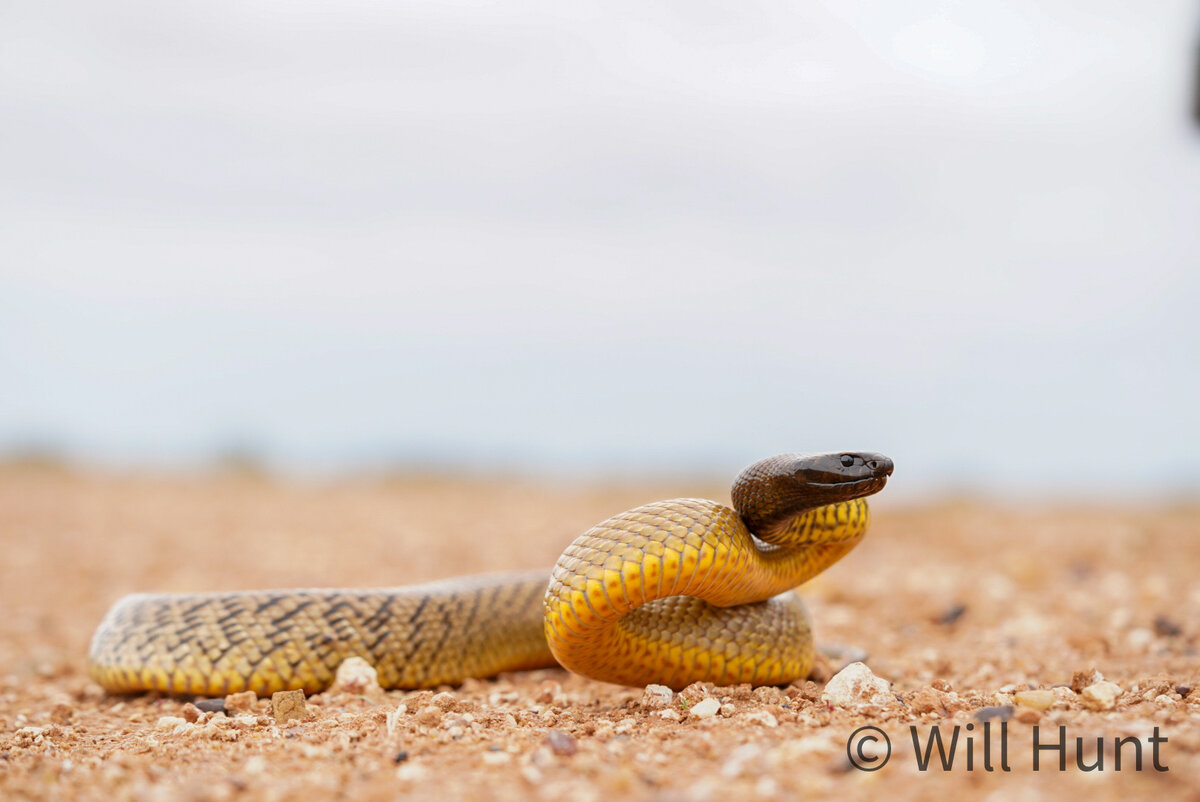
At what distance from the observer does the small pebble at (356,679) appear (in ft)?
15.8

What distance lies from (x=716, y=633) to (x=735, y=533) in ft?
1.75

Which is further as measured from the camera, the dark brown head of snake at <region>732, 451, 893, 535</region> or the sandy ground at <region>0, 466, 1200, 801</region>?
the dark brown head of snake at <region>732, 451, 893, 535</region>

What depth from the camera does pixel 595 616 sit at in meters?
3.75

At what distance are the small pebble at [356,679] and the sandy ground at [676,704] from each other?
73 millimetres

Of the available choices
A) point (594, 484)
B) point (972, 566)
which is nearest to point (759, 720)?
point (972, 566)

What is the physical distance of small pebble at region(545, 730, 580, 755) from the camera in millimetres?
3188

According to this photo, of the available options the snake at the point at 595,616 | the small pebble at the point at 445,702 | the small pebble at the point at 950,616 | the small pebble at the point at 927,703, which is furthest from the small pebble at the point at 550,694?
the small pebble at the point at 950,616

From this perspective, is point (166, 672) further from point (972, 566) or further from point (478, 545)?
point (972, 566)

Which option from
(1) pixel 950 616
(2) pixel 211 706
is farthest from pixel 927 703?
(1) pixel 950 616

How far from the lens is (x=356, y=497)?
19578 mm

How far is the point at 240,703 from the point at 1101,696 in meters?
3.70

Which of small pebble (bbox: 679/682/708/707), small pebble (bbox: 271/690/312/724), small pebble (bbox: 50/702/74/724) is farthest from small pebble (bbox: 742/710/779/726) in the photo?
small pebble (bbox: 50/702/74/724)

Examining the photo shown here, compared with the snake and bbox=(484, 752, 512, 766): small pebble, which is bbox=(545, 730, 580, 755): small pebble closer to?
bbox=(484, 752, 512, 766): small pebble

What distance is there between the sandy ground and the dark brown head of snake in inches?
31.1
